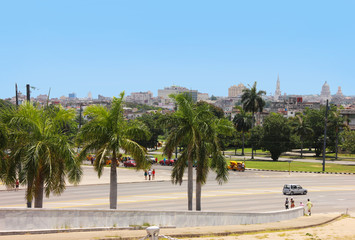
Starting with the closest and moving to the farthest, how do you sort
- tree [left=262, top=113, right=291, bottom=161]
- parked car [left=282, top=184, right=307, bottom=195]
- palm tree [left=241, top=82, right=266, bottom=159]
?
parked car [left=282, top=184, right=307, bottom=195], tree [left=262, top=113, right=291, bottom=161], palm tree [left=241, top=82, right=266, bottom=159]

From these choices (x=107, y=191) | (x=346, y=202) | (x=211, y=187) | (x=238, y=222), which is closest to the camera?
(x=238, y=222)

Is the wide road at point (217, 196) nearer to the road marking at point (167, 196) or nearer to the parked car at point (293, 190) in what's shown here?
the road marking at point (167, 196)

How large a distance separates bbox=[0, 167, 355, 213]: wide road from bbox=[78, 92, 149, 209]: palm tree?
40.4 feet

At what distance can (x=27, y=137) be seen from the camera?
61.8 ft

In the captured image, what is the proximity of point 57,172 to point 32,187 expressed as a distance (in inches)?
48.8

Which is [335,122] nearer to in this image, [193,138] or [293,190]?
[293,190]

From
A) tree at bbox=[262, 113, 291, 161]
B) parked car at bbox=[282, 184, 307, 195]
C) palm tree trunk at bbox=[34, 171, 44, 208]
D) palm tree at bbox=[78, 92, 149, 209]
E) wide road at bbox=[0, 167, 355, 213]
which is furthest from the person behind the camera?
tree at bbox=[262, 113, 291, 161]

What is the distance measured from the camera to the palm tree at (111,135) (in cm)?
2116

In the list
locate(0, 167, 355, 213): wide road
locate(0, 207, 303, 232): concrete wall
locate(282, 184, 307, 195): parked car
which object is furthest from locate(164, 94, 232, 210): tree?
locate(282, 184, 307, 195): parked car

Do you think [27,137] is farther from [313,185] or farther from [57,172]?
[313,185]

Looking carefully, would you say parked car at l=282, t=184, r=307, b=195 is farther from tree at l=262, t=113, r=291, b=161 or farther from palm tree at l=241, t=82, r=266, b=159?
palm tree at l=241, t=82, r=266, b=159

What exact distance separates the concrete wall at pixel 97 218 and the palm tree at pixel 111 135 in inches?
114

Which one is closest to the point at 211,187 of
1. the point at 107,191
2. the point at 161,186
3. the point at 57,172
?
the point at 161,186

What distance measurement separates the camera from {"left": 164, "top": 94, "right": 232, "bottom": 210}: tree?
83.3 feet
